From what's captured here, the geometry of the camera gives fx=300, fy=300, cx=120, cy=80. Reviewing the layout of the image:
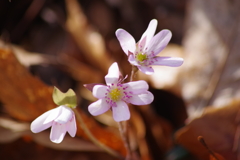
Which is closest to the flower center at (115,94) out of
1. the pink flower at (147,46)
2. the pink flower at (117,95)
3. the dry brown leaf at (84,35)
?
the pink flower at (117,95)

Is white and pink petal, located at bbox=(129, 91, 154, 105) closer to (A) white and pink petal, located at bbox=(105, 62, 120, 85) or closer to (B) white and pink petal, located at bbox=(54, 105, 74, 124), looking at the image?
(A) white and pink petal, located at bbox=(105, 62, 120, 85)

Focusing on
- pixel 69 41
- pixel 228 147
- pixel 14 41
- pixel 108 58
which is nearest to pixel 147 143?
→ pixel 228 147

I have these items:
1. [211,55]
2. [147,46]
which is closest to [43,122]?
[147,46]

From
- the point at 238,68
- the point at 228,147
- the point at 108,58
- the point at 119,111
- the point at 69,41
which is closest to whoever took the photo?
the point at 119,111

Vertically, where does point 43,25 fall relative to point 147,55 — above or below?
below

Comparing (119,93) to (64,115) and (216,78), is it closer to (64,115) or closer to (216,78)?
(64,115)

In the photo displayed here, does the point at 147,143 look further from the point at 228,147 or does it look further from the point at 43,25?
the point at 43,25
